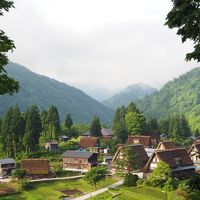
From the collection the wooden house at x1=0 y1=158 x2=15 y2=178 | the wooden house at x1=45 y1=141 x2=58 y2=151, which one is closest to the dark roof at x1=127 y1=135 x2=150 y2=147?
the wooden house at x1=45 y1=141 x2=58 y2=151

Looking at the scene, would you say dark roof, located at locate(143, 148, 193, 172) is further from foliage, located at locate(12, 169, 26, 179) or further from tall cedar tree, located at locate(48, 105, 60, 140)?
tall cedar tree, located at locate(48, 105, 60, 140)

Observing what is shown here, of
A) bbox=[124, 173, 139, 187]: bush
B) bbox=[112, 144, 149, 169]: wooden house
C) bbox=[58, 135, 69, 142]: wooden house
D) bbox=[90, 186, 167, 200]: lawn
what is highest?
bbox=[58, 135, 69, 142]: wooden house

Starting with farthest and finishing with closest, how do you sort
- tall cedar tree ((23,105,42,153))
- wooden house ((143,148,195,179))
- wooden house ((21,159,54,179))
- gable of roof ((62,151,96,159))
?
tall cedar tree ((23,105,42,153)) < gable of roof ((62,151,96,159)) < wooden house ((21,159,54,179)) < wooden house ((143,148,195,179))

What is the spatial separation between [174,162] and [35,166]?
92.3ft

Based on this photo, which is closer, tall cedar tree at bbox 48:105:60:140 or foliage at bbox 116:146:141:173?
foliage at bbox 116:146:141:173

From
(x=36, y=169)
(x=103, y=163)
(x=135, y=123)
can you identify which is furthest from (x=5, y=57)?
(x=135, y=123)

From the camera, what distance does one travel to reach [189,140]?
114 meters

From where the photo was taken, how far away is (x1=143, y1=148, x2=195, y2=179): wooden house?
66438 millimetres

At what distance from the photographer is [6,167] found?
72.7m

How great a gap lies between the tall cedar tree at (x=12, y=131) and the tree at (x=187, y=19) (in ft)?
227

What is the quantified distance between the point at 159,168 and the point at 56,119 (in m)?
46.7

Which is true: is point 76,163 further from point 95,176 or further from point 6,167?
point 95,176

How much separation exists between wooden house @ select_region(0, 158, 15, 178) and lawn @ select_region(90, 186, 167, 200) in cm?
2601

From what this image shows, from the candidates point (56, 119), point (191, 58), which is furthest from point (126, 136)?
point (191, 58)
